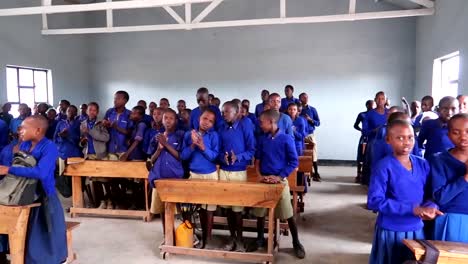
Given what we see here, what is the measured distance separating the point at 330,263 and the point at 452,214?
1.52 meters

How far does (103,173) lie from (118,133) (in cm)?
54

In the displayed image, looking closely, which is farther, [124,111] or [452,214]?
[124,111]

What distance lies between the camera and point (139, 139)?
14.8ft

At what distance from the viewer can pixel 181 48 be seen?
9430 mm

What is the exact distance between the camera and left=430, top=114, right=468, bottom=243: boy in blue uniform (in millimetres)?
1885

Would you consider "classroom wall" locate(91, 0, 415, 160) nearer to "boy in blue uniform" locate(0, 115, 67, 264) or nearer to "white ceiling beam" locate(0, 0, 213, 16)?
"white ceiling beam" locate(0, 0, 213, 16)

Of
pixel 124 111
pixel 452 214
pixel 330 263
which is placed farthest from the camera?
pixel 124 111

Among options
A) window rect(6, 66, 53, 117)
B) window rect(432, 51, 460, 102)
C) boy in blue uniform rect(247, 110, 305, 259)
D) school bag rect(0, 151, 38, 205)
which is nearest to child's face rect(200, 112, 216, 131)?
boy in blue uniform rect(247, 110, 305, 259)

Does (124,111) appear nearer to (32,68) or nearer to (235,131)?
(235,131)

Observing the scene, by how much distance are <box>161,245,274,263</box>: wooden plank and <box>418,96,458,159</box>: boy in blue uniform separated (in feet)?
5.30

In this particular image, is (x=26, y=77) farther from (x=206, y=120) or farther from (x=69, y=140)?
(x=206, y=120)

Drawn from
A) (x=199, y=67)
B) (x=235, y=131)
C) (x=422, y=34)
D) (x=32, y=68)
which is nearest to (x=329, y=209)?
(x=235, y=131)

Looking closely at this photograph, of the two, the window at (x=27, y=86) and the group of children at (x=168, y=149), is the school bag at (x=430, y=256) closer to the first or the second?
the group of children at (x=168, y=149)

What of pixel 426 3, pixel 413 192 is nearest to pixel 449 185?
pixel 413 192
